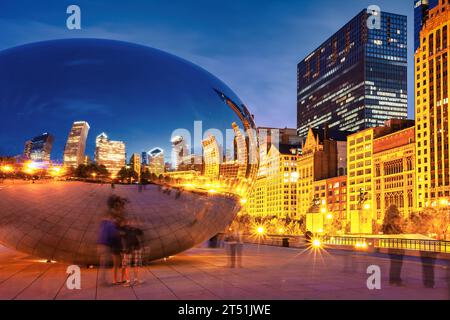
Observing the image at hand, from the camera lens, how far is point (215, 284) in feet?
30.7

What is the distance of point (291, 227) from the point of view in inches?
5664

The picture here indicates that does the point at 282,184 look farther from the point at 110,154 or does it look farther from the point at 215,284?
the point at 110,154

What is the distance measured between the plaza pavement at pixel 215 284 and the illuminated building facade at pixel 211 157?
212cm

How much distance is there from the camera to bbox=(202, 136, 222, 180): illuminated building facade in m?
10.0

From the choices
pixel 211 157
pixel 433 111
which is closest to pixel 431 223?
pixel 433 111

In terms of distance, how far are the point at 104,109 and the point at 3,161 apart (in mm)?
2123

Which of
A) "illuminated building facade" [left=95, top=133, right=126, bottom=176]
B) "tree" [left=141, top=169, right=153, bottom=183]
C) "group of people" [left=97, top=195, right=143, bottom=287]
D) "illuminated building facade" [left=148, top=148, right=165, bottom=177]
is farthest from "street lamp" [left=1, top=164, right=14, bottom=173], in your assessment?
"illuminated building facade" [left=148, top=148, right=165, bottom=177]

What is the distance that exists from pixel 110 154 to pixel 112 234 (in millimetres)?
1621

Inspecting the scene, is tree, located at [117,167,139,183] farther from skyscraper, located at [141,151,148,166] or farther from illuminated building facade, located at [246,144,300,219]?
illuminated building facade, located at [246,144,300,219]

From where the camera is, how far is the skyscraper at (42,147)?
29.7 feet

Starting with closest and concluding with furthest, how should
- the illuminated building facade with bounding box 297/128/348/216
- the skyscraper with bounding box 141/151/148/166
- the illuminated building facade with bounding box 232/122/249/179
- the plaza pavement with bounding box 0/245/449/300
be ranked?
the plaza pavement with bounding box 0/245/449/300
the skyscraper with bounding box 141/151/148/166
the illuminated building facade with bounding box 232/122/249/179
the illuminated building facade with bounding box 297/128/348/216

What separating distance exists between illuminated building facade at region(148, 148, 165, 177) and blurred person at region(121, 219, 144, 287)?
1081 mm

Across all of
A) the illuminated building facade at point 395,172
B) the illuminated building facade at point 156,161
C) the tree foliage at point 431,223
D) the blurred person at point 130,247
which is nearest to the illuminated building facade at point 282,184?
the illuminated building facade at point 395,172
